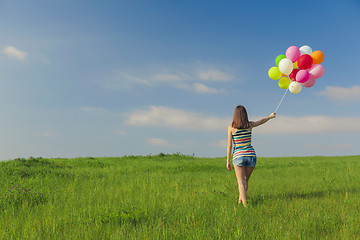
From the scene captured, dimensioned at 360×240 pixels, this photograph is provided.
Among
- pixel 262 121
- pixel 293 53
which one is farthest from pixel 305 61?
pixel 262 121

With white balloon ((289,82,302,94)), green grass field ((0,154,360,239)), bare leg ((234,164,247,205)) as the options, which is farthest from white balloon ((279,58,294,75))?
green grass field ((0,154,360,239))

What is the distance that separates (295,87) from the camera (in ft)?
27.9

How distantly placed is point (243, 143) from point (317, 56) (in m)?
4.38

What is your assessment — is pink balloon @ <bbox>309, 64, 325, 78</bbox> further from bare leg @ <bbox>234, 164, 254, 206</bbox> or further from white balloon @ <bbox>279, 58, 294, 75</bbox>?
bare leg @ <bbox>234, 164, 254, 206</bbox>

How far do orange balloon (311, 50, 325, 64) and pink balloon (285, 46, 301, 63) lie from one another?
21.6 inches

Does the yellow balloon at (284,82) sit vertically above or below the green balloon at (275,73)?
below

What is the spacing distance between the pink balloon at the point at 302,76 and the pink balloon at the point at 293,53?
20.5 inches

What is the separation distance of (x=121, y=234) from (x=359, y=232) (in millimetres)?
4501

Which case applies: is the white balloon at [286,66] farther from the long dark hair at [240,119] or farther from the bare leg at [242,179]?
the bare leg at [242,179]

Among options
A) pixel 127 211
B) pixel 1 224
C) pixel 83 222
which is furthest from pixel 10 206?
pixel 127 211

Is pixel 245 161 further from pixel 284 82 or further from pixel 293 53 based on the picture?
pixel 293 53

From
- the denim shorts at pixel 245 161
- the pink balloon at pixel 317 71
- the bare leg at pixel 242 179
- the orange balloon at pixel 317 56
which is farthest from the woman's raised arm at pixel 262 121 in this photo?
the orange balloon at pixel 317 56

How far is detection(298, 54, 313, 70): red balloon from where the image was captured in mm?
8492

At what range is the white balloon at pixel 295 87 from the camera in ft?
27.9
